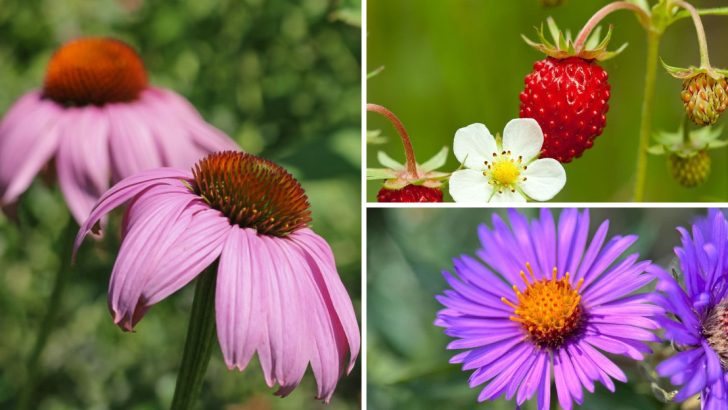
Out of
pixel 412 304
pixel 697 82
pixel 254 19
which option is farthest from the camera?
pixel 254 19

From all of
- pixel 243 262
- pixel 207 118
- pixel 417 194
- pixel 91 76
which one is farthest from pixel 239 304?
pixel 207 118

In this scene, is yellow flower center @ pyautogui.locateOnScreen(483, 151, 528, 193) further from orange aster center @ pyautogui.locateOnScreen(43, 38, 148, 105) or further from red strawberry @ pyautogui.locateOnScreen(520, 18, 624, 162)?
orange aster center @ pyautogui.locateOnScreen(43, 38, 148, 105)

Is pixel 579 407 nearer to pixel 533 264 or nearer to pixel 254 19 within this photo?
pixel 533 264

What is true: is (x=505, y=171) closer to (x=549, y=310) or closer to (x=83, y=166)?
(x=549, y=310)

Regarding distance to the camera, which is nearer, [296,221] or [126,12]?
[296,221]

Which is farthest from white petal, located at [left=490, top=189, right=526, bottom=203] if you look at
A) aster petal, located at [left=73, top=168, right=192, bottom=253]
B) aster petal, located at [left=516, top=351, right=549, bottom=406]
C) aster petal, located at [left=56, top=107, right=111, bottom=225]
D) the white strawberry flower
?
aster petal, located at [left=56, top=107, right=111, bottom=225]

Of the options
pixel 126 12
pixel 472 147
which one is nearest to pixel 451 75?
pixel 472 147

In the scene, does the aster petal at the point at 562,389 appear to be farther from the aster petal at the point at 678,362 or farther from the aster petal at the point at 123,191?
the aster petal at the point at 123,191

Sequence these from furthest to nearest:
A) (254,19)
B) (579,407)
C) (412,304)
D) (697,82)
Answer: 1. (254,19)
2. (412,304)
3. (579,407)
4. (697,82)
